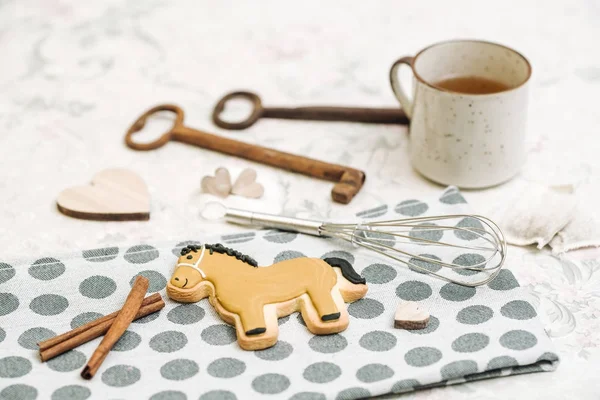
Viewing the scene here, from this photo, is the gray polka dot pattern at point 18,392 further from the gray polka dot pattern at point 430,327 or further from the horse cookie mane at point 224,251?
the gray polka dot pattern at point 430,327

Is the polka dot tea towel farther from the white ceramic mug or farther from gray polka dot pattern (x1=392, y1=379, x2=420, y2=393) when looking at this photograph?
the white ceramic mug

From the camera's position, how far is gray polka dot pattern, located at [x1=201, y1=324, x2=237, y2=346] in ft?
1.95

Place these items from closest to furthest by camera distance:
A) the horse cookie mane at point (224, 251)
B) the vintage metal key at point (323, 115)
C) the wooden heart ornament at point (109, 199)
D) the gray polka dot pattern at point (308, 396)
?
the gray polka dot pattern at point (308, 396) < the horse cookie mane at point (224, 251) < the wooden heart ornament at point (109, 199) < the vintage metal key at point (323, 115)

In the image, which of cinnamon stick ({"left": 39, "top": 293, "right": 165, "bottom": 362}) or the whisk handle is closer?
cinnamon stick ({"left": 39, "top": 293, "right": 165, "bottom": 362})

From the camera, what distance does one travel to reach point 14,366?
57cm

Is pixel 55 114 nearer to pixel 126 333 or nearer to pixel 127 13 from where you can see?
pixel 127 13

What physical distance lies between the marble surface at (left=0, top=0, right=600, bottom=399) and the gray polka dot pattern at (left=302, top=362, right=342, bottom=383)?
0.09m

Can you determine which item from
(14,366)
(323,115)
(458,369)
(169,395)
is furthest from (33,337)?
(323,115)

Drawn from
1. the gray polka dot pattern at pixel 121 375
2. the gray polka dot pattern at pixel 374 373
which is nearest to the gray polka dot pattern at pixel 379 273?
the gray polka dot pattern at pixel 374 373

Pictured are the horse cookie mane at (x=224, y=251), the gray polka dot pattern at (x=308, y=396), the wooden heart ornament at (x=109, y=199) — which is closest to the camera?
the gray polka dot pattern at (x=308, y=396)

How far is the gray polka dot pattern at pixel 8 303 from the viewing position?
2.04 feet

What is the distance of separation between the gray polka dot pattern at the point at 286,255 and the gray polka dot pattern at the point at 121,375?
17 cm

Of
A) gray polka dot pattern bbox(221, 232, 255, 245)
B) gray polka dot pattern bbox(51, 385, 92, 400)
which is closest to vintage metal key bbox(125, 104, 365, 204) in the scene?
gray polka dot pattern bbox(221, 232, 255, 245)

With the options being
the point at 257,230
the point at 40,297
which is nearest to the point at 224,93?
the point at 257,230
